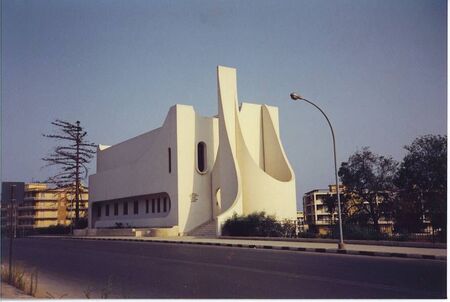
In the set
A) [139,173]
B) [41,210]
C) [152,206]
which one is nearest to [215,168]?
[152,206]

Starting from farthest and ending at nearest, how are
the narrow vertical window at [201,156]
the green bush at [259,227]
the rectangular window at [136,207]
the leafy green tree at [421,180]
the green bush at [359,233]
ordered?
the rectangular window at [136,207] → the narrow vertical window at [201,156] → the green bush at [259,227] → the leafy green tree at [421,180] → the green bush at [359,233]

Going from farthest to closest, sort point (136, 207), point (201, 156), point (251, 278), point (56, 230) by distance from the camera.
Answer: point (56, 230) < point (136, 207) < point (201, 156) < point (251, 278)

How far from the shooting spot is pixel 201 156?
3706 cm

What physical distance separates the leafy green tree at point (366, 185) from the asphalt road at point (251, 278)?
2102 centimetres

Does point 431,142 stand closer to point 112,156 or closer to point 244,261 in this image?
point 244,261

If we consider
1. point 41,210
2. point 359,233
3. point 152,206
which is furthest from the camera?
point 41,210

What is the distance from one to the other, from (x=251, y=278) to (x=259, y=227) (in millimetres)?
16720

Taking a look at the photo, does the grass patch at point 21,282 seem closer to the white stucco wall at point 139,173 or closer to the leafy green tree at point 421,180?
the leafy green tree at point 421,180

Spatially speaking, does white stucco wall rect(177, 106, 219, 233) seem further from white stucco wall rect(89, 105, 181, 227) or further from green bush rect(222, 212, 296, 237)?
green bush rect(222, 212, 296, 237)

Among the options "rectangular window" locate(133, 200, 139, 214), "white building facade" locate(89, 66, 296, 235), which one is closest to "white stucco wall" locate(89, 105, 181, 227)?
"white building facade" locate(89, 66, 296, 235)

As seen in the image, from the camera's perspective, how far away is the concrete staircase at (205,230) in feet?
109

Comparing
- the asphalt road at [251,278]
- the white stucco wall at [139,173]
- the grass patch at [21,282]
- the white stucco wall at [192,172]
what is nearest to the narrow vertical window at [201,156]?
the white stucco wall at [192,172]

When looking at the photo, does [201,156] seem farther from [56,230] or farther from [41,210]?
[41,210]

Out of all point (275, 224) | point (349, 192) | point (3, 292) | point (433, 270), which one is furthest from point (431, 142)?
point (3, 292)
